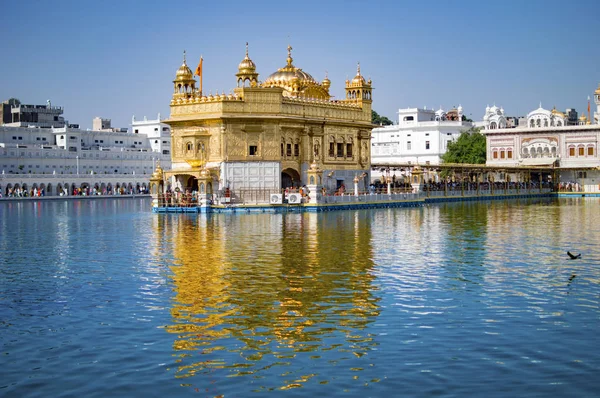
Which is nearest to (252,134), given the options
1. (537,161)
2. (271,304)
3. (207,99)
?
(207,99)

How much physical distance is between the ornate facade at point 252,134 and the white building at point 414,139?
38901 mm

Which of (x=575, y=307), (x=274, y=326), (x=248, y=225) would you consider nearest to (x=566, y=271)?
(x=575, y=307)

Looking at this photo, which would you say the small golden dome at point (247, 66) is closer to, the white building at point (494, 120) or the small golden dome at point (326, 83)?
the small golden dome at point (326, 83)

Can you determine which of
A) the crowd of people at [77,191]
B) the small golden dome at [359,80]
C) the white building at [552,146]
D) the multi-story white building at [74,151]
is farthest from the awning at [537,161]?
the multi-story white building at [74,151]

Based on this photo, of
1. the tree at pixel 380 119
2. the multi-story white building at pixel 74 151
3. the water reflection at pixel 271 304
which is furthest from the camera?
the tree at pixel 380 119

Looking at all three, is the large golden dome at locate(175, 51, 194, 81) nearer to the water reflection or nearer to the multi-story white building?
the water reflection

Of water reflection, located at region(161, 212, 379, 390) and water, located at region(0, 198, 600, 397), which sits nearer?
water, located at region(0, 198, 600, 397)

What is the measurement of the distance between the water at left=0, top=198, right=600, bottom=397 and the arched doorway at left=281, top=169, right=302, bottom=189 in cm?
2364

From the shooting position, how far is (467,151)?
87.9 metres

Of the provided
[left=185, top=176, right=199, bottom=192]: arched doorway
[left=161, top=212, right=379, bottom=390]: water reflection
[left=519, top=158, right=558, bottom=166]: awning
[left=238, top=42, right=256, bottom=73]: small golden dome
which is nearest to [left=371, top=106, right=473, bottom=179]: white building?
[left=519, top=158, right=558, bottom=166]: awning

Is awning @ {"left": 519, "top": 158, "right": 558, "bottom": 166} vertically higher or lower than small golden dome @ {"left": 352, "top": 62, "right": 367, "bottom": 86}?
lower

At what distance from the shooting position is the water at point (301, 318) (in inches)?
410

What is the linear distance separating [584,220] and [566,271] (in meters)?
18.8

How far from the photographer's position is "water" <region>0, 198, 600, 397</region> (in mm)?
10414
